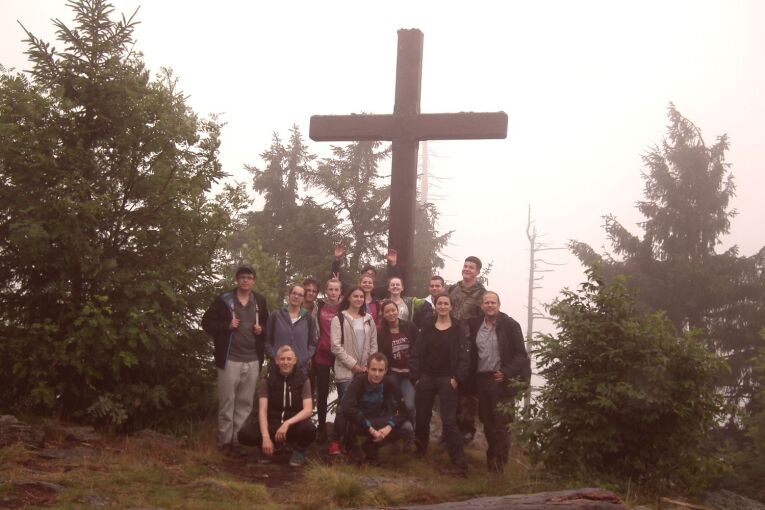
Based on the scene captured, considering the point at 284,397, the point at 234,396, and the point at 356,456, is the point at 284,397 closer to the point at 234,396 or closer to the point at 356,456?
the point at 234,396

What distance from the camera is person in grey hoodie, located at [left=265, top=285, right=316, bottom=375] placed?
8.65 m

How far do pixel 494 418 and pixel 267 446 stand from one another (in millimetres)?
2622

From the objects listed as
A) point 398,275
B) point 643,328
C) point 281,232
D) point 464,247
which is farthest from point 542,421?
point 464,247

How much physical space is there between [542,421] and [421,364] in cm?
184

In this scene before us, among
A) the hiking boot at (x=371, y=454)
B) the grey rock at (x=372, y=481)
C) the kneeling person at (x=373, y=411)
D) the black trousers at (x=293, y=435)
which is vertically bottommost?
the grey rock at (x=372, y=481)

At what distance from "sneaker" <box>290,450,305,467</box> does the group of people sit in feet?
0.07

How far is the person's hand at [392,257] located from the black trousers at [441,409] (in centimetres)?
Result: 194

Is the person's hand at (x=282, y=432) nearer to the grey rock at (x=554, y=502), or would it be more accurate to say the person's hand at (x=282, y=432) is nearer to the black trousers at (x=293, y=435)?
the black trousers at (x=293, y=435)

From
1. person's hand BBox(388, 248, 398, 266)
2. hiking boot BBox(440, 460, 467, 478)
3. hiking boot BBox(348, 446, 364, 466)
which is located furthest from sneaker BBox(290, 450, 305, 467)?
person's hand BBox(388, 248, 398, 266)

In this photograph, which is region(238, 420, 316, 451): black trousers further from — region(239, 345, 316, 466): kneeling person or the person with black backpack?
the person with black backpack

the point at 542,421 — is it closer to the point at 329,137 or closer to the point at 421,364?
the point at 421,364

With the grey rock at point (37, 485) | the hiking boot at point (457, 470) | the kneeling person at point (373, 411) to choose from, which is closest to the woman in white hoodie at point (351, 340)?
the kneeling person at point (373, 411)

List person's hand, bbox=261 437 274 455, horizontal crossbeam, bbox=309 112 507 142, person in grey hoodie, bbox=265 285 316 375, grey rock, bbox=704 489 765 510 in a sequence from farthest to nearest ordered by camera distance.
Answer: horizontal crossbeam, bbox=309 112 507 142, grey rock, bbox=704 489 765 510, person in grey hoodie, bbox=265 285 316 375, person's hand, bbox=261 437 274 455

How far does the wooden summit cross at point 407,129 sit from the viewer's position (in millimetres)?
9938
